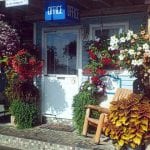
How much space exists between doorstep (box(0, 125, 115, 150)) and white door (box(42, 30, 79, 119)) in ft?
2.91

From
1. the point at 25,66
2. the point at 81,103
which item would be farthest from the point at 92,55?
the point at 25,66

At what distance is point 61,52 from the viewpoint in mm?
9789

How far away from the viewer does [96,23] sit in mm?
9117

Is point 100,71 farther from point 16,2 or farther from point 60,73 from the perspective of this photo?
point 16,2

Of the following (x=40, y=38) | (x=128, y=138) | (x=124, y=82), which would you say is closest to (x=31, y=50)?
(x=40, y=38)

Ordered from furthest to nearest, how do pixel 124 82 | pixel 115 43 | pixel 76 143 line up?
pixel 124 82, pixel 76 143, pixel 115 43

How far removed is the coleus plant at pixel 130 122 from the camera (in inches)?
234

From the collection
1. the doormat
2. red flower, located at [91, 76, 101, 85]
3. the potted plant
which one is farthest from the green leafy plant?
the potted plant

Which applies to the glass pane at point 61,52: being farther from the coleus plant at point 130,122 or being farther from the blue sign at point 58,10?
the coleus plant at point 130,122

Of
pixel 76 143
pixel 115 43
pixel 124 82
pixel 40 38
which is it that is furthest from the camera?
pixel 40 38

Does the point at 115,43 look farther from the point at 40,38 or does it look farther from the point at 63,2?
the point at 40,38

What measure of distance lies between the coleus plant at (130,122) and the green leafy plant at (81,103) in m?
2.29

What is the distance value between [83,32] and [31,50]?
142 cm

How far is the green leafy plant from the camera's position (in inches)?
332
